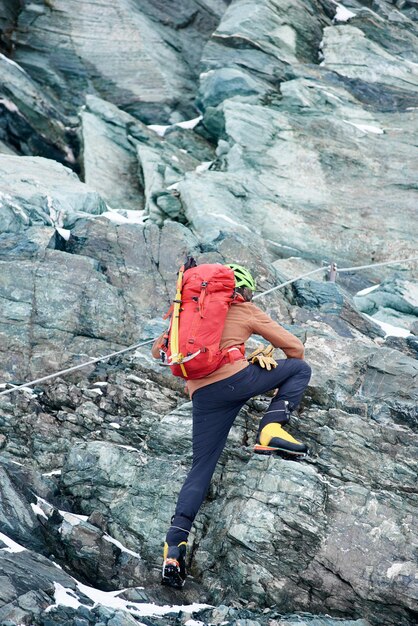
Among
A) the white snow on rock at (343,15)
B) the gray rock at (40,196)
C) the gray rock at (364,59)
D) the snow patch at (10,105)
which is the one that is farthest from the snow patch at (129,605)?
the white snow on rock at (343,15)

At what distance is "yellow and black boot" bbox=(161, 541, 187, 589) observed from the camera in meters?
8.13

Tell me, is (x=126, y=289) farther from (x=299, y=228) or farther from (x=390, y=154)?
(x=390, y=154)

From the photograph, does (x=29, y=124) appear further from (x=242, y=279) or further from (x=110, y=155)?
(x=242, y=279)

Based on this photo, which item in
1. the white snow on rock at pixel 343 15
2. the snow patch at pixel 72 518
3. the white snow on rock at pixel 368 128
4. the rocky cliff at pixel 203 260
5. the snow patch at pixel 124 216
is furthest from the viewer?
the white snow on rock at pixel 343 15

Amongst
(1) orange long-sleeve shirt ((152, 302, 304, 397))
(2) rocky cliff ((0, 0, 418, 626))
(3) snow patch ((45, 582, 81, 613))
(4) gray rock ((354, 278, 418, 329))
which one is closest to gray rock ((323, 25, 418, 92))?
(2) rocky cliff ((0, 0, 418, 626))

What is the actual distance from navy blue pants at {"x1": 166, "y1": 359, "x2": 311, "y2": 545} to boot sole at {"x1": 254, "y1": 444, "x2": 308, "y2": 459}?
0.27 meters

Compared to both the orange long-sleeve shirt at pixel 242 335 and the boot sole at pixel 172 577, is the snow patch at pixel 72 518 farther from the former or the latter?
the orange long-sleeve shirt at pixel 242 335

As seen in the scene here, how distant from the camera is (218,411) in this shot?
8867mm

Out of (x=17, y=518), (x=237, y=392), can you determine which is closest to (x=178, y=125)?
(x=237, y=392)

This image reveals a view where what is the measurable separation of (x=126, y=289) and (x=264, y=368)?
14.5 ft

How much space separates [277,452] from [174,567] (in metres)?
1.80

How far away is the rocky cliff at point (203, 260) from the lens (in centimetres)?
847

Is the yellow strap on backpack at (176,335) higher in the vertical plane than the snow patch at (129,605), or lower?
higher

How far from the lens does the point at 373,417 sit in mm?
10211
